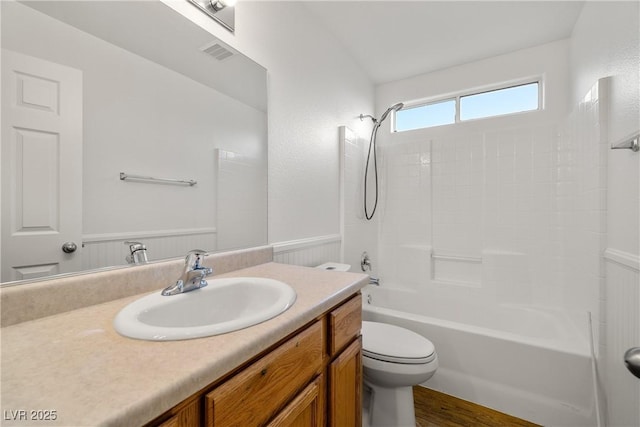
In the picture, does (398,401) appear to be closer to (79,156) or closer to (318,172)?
(318,172)

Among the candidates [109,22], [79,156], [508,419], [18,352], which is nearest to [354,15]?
[109,22]

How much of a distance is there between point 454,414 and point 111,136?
84.4 inches

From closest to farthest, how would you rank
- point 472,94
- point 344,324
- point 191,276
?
1. point 191,276
2. point 344,324
3. point 472,94

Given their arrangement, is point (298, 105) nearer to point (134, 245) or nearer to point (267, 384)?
point (134, 245)

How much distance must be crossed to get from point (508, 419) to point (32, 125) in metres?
2.44

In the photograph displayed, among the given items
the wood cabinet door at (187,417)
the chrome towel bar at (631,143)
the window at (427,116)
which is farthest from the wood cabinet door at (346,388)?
the window at (427,116)

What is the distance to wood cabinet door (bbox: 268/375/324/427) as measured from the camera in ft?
2.31

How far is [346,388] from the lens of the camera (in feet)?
3.37

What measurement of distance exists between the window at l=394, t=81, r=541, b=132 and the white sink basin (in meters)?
2.45

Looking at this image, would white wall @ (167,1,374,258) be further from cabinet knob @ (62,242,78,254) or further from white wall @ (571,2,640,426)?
white wall @ (571,2,640,426)

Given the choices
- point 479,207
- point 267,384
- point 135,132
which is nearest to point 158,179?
point 135,132

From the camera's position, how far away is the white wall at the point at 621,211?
111 centimetres

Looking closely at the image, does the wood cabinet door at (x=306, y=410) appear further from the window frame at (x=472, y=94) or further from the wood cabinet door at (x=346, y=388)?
the window frame at (x=472, y=94)

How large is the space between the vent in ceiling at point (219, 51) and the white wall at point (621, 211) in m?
→ 1.72
